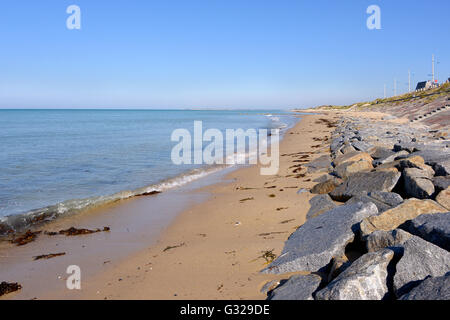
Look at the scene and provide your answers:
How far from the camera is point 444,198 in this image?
466 cm

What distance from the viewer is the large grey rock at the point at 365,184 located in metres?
5.89

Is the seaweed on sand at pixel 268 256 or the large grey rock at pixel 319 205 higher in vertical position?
the large grey rock at pixel 319 205

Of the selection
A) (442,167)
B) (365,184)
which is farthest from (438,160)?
(365,184)

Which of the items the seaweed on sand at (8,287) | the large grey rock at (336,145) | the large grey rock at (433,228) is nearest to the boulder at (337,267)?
the large grey rock at (433,228)

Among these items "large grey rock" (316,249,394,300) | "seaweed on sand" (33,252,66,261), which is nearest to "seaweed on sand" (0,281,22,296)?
"seaweed on sand" (33,252,66,261)

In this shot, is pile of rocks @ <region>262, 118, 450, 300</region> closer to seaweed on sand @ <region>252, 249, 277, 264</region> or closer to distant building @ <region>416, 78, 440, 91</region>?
seaweed on sand @ <region>252, 249, 277, 264</region>

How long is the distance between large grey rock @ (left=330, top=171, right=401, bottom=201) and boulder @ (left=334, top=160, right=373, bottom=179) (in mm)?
877

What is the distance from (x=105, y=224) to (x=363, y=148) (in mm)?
7931

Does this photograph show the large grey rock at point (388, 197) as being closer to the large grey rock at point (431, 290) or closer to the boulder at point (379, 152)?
the large grey rock at point (431, 290)

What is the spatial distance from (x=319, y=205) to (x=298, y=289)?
2.99m

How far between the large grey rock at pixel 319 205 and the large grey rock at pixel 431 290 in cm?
296

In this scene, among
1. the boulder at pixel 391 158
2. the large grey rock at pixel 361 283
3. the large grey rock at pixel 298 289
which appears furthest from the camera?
the boulder at pixel 391 158
